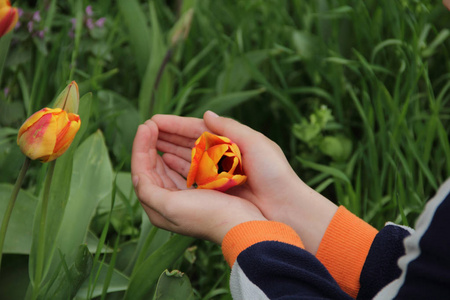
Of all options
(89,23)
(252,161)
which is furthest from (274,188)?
(89,23)

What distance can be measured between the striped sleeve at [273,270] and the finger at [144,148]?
22 centimetres

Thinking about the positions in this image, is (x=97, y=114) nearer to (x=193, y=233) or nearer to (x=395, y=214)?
(x=193, y=233)

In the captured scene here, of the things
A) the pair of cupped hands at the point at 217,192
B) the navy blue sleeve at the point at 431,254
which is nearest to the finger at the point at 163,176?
the pair of cupped hands at the point at 217,192

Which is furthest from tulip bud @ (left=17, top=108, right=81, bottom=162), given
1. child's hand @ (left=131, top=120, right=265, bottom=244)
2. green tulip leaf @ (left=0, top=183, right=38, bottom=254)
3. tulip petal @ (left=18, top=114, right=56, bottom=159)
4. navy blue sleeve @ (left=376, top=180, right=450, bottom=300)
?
navy blue sleeve @ (left=376, top=180, right=450, bottom=300)

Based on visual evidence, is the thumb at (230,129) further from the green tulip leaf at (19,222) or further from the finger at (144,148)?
the green tulip leaf at (19,222)

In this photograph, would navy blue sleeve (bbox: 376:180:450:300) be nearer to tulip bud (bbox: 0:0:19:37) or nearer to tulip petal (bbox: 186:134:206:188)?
tulip petal (bbox: 186:134:206:188)

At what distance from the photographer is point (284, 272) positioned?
76 cm

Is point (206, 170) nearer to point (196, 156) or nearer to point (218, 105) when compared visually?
point (196, 156)

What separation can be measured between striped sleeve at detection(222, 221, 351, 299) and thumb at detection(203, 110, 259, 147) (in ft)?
0.65

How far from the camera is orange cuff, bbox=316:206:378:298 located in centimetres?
92

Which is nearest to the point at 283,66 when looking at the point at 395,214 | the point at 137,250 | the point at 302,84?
the point at 302,84

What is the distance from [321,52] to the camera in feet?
5.36

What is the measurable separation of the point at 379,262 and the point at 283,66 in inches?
36.0

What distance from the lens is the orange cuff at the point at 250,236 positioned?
828 millimetres
